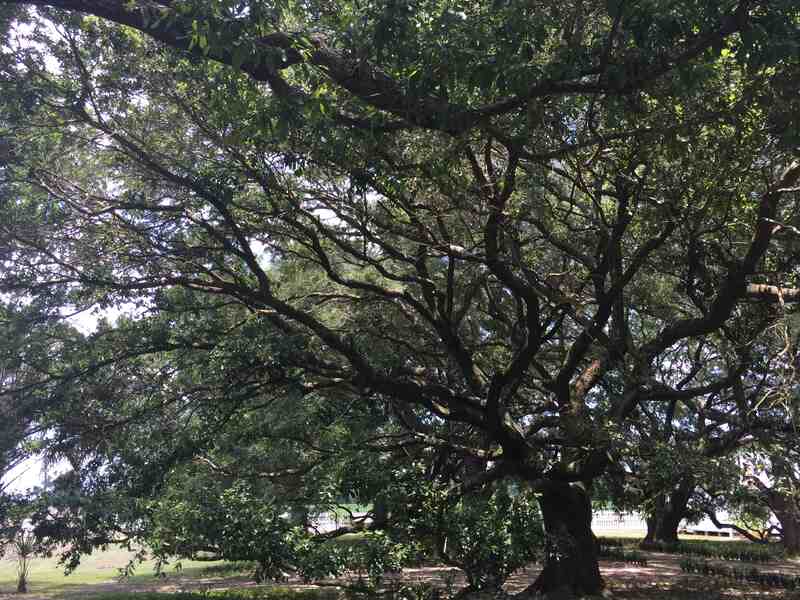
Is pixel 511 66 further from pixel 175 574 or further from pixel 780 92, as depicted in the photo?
pixel 175 574

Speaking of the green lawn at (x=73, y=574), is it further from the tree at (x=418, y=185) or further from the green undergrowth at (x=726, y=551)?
the green undergrowth at (x=726, y=551)

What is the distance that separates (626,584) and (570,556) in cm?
280

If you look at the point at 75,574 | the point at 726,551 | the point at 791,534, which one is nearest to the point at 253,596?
the point at 75,574

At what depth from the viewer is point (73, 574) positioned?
1789 cm

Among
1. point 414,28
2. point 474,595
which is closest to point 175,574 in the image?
point 474,595

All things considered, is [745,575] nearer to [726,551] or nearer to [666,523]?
[726,551]

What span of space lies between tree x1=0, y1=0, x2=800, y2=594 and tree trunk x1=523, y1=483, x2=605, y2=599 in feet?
0.14

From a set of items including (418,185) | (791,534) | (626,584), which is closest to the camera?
(418,185)

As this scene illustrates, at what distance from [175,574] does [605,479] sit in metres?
11.0

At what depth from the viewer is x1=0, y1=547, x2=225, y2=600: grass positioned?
15.1 metres

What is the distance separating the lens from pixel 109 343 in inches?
340

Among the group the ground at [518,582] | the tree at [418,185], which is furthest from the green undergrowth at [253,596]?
the tree at [418,185]

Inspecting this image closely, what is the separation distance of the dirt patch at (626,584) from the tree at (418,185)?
5.52ft

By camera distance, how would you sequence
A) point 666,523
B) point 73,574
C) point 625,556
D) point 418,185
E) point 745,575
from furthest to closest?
point 666,523 → point 73,574 → point 625,556 → point 745,575 → point 418,185
